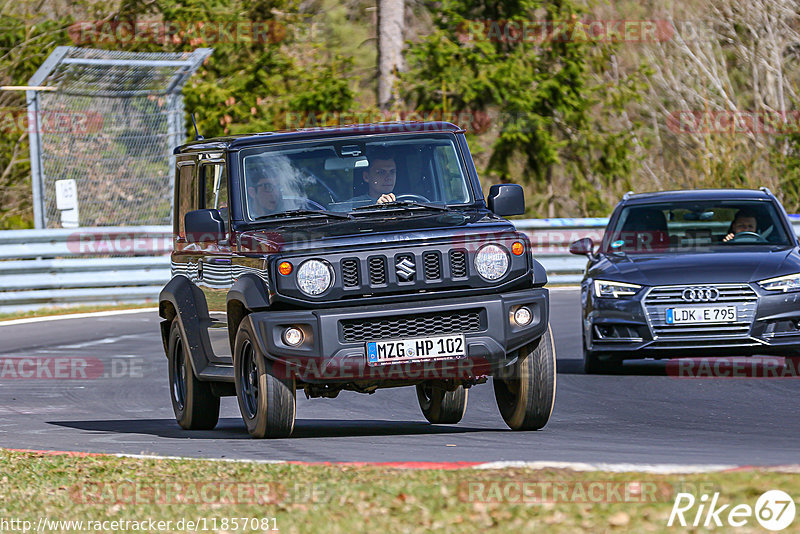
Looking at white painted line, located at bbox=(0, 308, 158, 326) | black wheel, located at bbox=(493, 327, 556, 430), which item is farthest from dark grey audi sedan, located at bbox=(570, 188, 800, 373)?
white painted line, located at bbox=(0, 308, 158, 326)

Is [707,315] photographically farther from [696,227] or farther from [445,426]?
[445,426]

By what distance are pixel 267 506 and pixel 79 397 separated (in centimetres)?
657

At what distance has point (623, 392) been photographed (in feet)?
37.1

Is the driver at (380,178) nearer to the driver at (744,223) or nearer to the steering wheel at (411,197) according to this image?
the steering wheel at (411,197)

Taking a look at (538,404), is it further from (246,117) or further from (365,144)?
(246,117)

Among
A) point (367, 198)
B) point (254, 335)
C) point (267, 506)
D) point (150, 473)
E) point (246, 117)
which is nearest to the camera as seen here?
point (267, 506)

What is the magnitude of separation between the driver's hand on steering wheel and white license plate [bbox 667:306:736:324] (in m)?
3.65

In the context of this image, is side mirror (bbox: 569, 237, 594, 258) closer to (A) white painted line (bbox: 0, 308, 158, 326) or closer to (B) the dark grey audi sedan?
(B) the dark grey audi sedan

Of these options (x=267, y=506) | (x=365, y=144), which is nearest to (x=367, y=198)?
(x=365, y=144)

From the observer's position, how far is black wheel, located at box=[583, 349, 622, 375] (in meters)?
12.5

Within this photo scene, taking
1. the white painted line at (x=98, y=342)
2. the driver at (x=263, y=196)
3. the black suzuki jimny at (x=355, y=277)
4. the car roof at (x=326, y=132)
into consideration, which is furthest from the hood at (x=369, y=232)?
the white painted line at (x=98, y=342)

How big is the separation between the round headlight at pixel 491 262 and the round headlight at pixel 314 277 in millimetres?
847

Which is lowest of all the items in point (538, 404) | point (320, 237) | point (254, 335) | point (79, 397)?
point (79, 397)

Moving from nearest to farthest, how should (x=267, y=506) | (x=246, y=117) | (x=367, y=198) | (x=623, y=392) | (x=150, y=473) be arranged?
(x=267, y=506), (x=150, y=473), (x=367, y=198), (x=623, y=392), (x=246, y=117)
